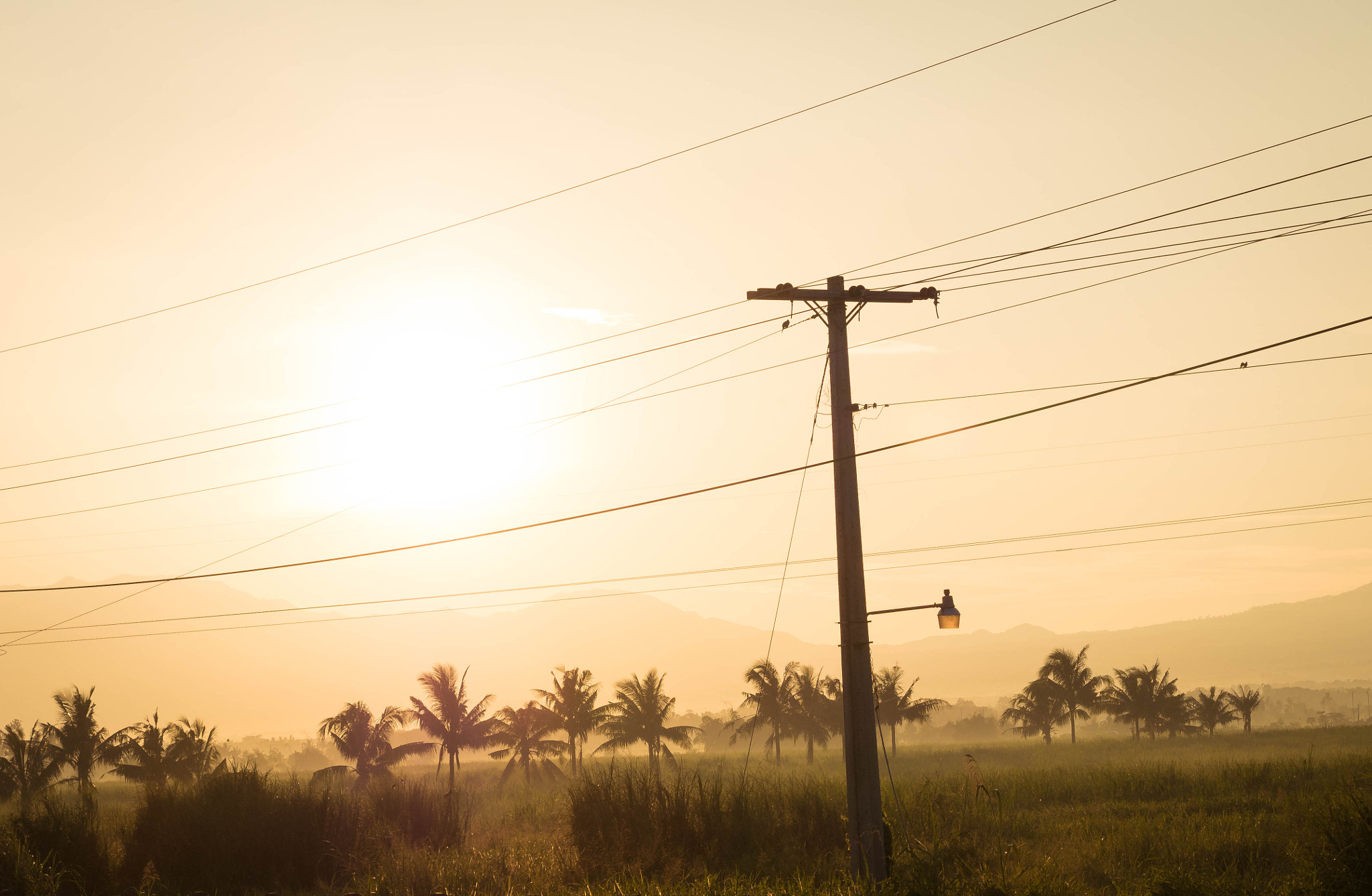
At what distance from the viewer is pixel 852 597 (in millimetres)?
15562

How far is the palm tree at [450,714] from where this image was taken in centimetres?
6075

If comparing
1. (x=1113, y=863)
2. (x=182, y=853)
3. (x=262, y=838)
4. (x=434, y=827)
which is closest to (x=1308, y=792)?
(x=1113, y=863)

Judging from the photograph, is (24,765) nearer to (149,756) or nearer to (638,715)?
(149,756)

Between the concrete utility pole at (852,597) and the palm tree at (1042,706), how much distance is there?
2978 inches

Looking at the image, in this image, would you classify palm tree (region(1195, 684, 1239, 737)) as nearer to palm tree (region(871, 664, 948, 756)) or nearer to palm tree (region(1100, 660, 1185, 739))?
palm tree (region(1100, 660, 1185, 739))

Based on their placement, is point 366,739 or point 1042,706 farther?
point 1042,706

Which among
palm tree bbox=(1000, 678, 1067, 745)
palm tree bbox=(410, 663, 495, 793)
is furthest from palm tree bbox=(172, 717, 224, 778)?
palm tree bbox=(1000, 678, 1067, 745)

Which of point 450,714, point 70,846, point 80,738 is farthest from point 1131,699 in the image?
point 70,846

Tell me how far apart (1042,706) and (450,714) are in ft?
185

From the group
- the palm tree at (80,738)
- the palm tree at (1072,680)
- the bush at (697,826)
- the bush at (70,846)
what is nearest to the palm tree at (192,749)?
the palm tree at (80,738)

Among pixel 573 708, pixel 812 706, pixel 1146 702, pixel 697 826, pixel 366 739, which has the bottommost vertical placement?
pixel 1146 702

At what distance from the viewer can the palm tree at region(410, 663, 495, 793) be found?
60.8 meters

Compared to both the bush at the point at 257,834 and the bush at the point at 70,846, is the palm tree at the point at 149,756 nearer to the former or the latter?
the bush at the point at 257,834

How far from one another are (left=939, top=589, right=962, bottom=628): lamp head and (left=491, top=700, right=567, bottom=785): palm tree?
2029 inches
